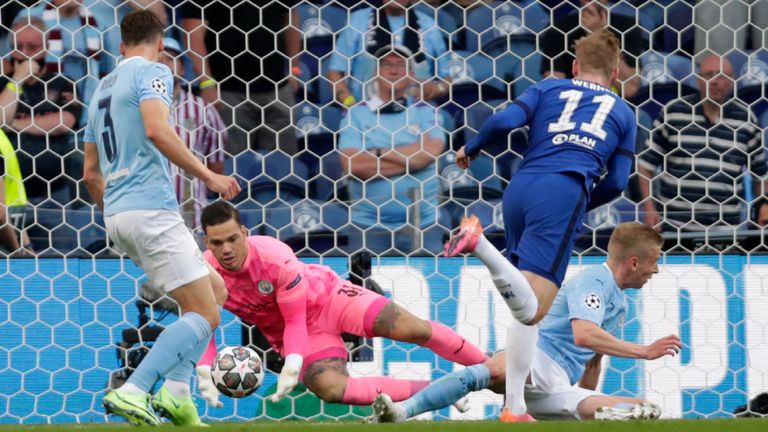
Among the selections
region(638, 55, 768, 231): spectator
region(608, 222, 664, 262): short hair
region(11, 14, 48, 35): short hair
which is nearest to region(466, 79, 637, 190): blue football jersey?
region(608, 222, 664, 262): short hair

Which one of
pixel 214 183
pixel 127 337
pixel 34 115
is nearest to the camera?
pixel 214 183

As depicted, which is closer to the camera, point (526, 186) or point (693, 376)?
point (526, 186)

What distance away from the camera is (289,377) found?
5.40 metres

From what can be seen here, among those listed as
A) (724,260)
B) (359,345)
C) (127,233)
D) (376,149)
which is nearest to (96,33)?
(376,149)

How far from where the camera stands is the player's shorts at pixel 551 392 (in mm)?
A: 5500

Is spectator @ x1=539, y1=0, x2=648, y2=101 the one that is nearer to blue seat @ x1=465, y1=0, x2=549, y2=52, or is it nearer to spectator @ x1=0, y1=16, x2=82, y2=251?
blue seat @ x1=465, y1=0, x2=549, y2=52

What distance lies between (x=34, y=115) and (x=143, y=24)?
2.14 metres

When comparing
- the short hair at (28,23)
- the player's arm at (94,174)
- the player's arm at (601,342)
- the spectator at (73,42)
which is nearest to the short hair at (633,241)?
the player's arm at (601,342)

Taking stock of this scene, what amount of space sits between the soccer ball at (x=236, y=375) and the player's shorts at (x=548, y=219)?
111cm

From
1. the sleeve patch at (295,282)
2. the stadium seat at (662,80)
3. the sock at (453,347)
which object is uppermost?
the stadium seat at (662,80)

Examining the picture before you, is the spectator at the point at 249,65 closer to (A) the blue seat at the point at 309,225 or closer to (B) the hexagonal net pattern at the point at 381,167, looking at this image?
(B) the hexagonal net pattern at the point at 381,167

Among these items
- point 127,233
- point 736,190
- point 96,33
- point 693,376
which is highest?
point 96,33

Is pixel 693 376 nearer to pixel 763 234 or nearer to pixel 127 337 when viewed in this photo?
pixel 763 234

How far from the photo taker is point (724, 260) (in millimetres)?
6480
